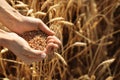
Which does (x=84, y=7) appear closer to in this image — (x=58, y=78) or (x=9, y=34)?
(x=58, y=78)

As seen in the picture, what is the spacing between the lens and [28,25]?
1.31 meters

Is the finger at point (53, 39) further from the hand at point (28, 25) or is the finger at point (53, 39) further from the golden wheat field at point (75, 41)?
the golden wheat field at point (75, 41)

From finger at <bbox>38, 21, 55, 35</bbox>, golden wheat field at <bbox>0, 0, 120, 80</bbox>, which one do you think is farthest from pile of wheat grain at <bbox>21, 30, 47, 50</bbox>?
golden wheat field at <bbox>0, 0, 120, 80</bbox>

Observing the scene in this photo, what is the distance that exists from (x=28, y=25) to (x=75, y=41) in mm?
437

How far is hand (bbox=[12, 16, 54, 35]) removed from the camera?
1.30 metres

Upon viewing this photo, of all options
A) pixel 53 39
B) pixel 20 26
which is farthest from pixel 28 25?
pixel 53 39

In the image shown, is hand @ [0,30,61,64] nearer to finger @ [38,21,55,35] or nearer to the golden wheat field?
finger @ [38,21,55,35]

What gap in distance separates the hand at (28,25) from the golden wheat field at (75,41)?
0.18m

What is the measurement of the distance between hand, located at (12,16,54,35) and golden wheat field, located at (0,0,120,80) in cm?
18

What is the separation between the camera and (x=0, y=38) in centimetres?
116

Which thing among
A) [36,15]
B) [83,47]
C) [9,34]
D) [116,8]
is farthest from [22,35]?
[116,8]

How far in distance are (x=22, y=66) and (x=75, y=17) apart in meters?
0.42

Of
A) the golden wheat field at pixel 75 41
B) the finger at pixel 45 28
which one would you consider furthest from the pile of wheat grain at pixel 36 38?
the golden wheat field at pixel 75 41

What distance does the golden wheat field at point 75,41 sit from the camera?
1.53m
